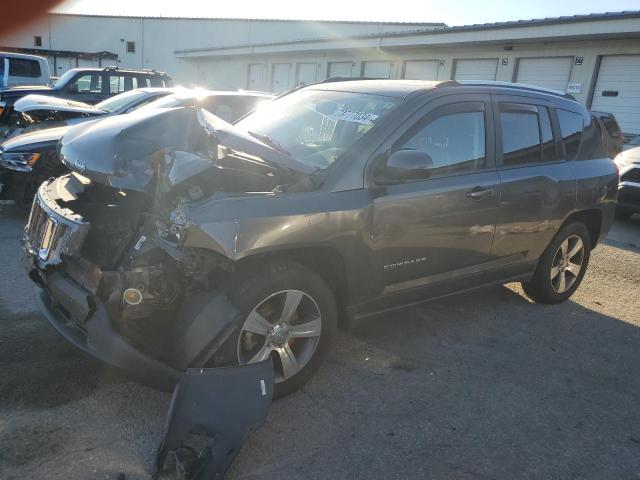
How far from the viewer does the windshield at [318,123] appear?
3.50 m

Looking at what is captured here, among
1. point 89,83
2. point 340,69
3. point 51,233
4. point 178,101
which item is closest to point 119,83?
point 89,83

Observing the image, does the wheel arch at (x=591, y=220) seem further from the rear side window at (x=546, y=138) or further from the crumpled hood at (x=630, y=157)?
the crumpled hood at (x=630, y=157)

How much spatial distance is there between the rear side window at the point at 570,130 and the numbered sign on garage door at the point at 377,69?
701 inches

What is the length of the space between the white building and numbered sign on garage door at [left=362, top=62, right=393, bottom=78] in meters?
0.04

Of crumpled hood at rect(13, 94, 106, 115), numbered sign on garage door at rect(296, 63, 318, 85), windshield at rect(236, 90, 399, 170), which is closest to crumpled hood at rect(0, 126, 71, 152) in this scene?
crumpled hood at rect(13, 94, 106, 115)

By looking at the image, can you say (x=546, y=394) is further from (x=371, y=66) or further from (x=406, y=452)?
(x=371, y=66)

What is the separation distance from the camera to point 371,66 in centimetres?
2258

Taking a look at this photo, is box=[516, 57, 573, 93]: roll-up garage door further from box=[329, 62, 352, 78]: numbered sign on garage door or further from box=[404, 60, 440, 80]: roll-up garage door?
box=[329, 62, 352, 78]: numbered sign on garage door

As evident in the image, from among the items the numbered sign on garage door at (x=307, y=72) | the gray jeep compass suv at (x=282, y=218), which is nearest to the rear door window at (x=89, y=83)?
the gray jeep compass suv at (x=282, y=218)

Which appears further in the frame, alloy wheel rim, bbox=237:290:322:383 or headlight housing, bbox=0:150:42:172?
headlight housing, bbox=0:150:42:172

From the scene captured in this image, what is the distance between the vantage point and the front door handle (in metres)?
3.76

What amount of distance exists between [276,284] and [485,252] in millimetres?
1895

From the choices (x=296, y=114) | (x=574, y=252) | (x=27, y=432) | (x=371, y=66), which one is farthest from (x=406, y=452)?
(x=371, y=66)

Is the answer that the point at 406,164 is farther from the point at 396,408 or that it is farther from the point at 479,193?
the point at 396,408
